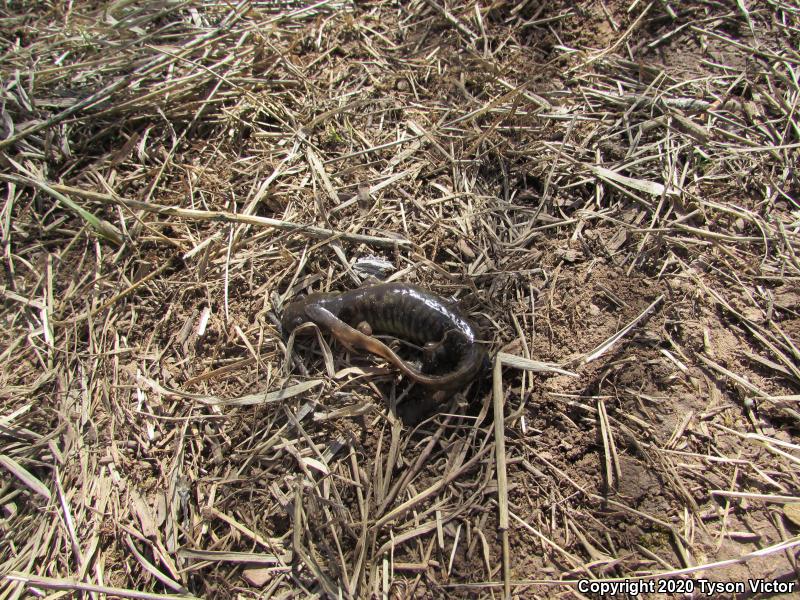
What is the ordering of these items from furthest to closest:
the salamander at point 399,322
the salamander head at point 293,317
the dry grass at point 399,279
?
the salamander head at point 293,317 < the salamander at point 399,322 < the dry grass at point 399,279

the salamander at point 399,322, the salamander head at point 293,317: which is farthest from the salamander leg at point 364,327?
the salamander head at point 293,317

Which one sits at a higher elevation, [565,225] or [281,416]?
[565,225]

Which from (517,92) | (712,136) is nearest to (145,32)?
(517,92)

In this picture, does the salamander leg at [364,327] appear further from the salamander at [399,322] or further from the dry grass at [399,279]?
the dry grass at [399,279]

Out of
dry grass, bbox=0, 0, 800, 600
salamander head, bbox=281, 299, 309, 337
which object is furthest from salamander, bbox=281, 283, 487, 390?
dry grass, bbox=0, 0, 800, 600

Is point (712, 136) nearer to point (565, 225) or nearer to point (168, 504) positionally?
point (565, 225)

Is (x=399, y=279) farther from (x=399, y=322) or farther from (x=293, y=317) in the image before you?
(x=293, y=317)
